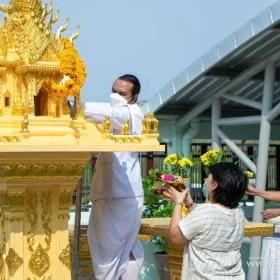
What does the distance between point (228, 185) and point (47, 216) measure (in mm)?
1337

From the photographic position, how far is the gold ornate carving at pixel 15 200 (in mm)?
5191

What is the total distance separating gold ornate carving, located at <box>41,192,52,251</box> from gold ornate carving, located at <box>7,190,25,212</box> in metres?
0.15

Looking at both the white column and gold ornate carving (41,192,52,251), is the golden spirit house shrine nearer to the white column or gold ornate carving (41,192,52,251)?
gold ornate carving (41,192,52,251)

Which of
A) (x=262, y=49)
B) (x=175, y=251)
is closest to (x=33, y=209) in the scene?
(x=175, y=251)

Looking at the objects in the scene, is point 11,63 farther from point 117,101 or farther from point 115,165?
point 115,165

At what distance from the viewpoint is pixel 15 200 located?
520 cm

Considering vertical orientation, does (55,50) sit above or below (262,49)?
below

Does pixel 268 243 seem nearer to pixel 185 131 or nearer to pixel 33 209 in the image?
pixel 185 131

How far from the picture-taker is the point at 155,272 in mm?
8992

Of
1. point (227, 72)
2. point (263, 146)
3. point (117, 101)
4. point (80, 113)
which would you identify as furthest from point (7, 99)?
point (227, 72)

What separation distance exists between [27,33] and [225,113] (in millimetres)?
7858

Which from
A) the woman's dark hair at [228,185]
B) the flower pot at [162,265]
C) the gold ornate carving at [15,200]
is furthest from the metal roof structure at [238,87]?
the woman's dark hair at [228,185]

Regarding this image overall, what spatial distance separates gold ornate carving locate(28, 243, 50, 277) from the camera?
525cm

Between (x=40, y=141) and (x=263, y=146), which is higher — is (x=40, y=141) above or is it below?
below
